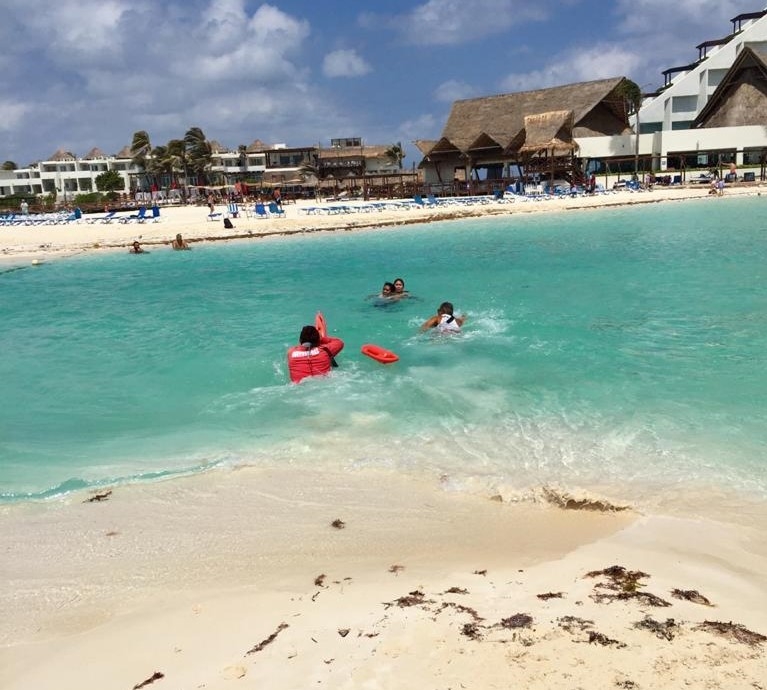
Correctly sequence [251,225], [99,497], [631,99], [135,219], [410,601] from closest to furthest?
1. [410,601]
2. [99,497]
3. [251,225]
4. [135,219]
5. [631,99]

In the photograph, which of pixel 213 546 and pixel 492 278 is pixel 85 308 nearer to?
pixel 492 278

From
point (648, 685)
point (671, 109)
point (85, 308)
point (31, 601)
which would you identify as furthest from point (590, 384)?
point (671, 109)

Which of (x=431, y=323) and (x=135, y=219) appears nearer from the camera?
(x=431, y=323)

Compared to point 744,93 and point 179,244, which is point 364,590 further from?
point 744,93

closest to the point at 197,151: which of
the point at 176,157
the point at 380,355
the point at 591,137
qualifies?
the point at 176,157

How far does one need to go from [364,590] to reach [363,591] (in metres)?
0.02

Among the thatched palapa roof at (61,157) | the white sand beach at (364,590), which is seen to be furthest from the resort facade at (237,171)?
the white sand beach at (364,590)

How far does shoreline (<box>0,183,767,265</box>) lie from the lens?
91.7 feet

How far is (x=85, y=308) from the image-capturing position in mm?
15078

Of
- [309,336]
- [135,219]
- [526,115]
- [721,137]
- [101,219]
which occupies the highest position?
[526,115]

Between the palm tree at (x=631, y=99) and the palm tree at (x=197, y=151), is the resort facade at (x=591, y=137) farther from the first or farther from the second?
the palm tree at (x=197, y=151)

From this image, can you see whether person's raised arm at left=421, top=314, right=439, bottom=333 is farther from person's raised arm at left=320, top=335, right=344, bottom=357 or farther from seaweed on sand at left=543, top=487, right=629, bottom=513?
seaweed on sand at left=543, top=487, right=629, bottom=513

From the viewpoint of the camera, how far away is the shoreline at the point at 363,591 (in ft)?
8.43

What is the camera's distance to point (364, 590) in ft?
11.5
